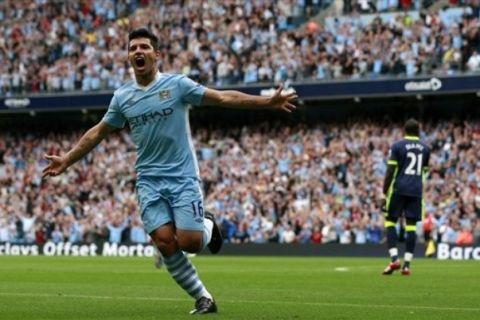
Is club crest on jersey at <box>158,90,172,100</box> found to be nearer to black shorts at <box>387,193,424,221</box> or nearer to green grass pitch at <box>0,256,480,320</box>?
green grass pitch at <box>0,256,480,320</box>

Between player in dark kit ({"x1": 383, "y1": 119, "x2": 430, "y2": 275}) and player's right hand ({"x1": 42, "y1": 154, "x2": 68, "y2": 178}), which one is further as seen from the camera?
player in dark kit ({"x1": 383, "y1": 119, "x2": 430, "y2": 275})

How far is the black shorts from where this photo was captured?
1890cm

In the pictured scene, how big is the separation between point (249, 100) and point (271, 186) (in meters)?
28.9

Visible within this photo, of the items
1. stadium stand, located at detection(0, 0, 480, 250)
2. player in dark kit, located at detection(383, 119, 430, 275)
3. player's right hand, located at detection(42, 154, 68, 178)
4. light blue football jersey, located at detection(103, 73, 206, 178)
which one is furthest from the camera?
stadium stand, located at detection(0, 0, 480, 250)

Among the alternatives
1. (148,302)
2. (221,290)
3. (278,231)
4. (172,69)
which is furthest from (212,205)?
(148,302)

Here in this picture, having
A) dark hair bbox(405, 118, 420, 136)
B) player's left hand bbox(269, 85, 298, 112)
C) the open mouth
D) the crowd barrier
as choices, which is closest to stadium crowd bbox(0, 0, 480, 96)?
the crowd barrier

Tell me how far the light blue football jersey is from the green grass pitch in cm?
135

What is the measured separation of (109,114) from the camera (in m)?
11.2

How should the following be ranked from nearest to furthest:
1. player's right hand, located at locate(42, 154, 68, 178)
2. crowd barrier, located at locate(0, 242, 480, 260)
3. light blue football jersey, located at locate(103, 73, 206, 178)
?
light blue football jersey, located at locate(103, 73, 206, 178) → player's right hand, located at locate(42, 154, 68, 178) → crowd barrier, located at locate(0, 242, 480, 260)

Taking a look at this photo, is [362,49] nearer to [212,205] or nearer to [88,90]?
[212,205]

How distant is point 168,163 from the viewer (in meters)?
10.8

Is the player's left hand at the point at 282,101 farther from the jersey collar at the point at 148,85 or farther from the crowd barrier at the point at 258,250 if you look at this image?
the crowd barrier at the point at 258,250

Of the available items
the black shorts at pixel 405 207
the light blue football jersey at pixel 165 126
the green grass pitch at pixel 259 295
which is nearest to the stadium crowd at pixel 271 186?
the black shorts at pixel 405 207

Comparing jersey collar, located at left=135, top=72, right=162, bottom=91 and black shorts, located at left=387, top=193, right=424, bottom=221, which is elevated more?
jersey collar, located at left=135, top=72, right=162, bottom=91
